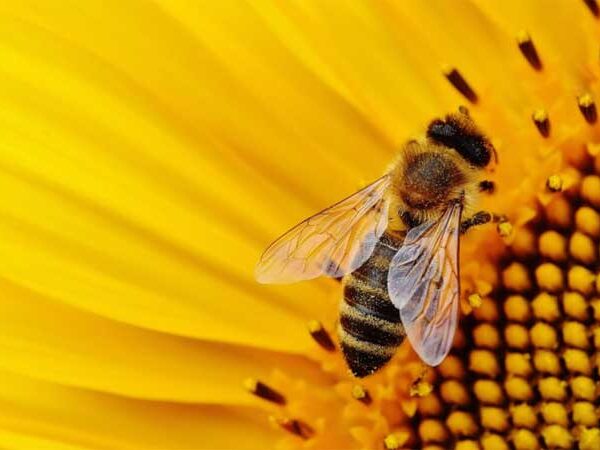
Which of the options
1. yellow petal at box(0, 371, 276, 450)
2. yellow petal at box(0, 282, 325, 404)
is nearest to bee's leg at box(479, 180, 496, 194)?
yellow petal at box(0, 282, 325, 404)

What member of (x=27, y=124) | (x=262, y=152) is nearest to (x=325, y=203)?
(x=262, y=152)

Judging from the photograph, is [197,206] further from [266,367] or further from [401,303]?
[401,303]

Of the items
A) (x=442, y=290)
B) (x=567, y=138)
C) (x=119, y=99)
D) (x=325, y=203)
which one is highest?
(x=119, y=99)

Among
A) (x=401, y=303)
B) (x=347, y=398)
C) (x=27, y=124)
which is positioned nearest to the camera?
(x=401, y=303)

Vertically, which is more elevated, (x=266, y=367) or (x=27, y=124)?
(x=27, y=124)

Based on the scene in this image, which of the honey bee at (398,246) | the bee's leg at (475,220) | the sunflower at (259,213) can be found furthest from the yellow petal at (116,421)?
the bee's leg at (475,220)

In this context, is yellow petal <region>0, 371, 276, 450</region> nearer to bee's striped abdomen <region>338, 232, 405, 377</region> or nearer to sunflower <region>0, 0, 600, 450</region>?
sunflower <region>0, 0, 600, 450</region>

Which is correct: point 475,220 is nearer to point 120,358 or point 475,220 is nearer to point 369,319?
point 369,319
